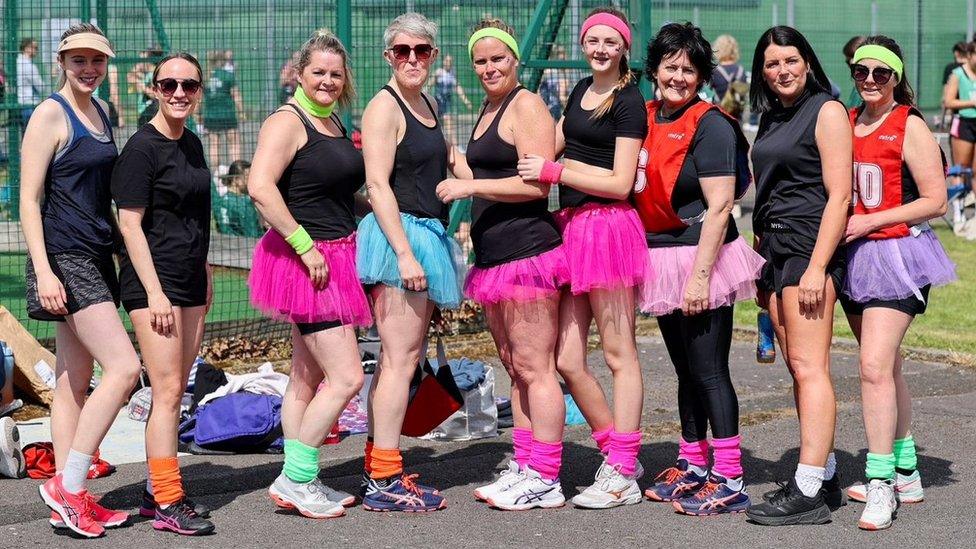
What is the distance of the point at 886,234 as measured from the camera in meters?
5.45

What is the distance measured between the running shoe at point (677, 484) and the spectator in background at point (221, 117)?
574 centimetres

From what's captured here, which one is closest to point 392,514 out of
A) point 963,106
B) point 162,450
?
point 162,450

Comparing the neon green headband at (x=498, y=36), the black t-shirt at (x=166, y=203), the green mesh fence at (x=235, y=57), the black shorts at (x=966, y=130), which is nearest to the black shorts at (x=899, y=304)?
the neon green headband at (x=498, y=36)

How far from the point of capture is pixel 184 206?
526 cm

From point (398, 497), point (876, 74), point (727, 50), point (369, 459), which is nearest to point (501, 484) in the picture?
point (398, 497)

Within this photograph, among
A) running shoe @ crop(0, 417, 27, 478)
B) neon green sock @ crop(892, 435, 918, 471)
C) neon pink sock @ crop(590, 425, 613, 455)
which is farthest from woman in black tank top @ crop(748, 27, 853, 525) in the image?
running shoe @ crop(0, 417, 27, 478)

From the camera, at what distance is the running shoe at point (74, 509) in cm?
519

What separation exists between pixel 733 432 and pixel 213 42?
5.39 m

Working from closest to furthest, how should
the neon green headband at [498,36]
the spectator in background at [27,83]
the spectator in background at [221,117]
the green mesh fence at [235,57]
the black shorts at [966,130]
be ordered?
1. the neon green headband at [498,36]
2. the green mesh fence at [235,57]
3. the spectator in background at [221,117]
4. the spectator in background at [27,83]
5. the black shorts at [966,130]

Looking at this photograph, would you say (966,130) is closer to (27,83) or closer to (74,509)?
(27,83)

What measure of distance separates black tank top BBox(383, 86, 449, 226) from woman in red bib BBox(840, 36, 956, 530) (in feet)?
5.52

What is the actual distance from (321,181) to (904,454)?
8.79 feet

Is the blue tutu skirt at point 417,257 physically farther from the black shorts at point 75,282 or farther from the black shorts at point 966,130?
the black shorts at point 966,130

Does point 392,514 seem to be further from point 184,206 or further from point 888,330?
point 888,330
